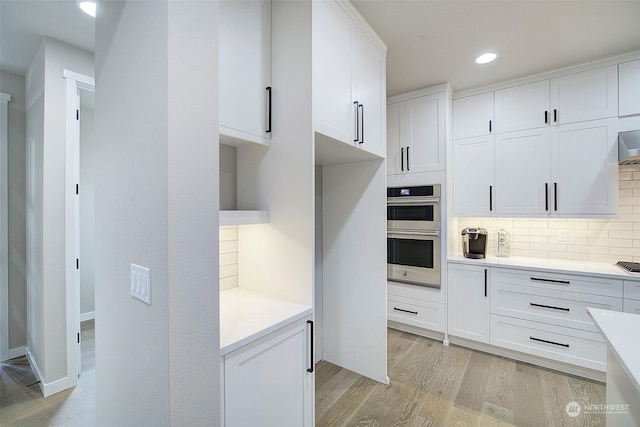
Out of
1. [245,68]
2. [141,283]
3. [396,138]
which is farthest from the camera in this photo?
[396,138]

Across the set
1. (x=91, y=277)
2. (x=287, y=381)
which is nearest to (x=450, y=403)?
(x=287, y=381)

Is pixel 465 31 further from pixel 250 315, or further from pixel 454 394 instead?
pixel 454 394

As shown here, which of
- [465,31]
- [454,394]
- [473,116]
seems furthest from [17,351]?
[473,116]

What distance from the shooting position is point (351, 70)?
1.88 metres

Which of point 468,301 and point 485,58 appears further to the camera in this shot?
point 468,301

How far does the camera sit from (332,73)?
5.58 feet

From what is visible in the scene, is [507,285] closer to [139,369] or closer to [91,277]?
[139,369]

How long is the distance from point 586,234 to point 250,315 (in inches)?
123

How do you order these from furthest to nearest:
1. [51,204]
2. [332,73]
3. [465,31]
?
[51,204]
[465,31]
[332,73]

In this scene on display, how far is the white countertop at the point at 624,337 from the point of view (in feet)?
3.10

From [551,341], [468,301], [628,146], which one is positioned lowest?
[551,341]

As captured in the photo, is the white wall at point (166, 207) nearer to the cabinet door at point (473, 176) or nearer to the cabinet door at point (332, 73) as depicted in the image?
the cabinet door at point (332, 73)

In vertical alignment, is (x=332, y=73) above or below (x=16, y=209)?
above

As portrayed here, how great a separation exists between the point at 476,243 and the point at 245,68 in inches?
102
